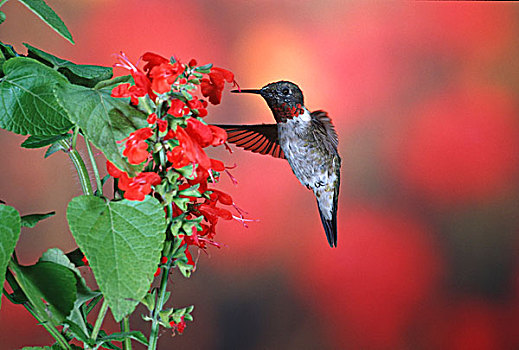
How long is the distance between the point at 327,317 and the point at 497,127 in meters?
0.78

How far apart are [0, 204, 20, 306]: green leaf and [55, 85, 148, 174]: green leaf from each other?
72 millimetres

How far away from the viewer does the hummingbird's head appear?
1050 millimetres

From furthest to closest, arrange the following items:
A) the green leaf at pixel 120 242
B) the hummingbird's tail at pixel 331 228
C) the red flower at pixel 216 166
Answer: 1. the hummingbird's tail at pixel 331 228
2. the red flower at pixel 216 166
3. the green leaf at pixel 120 242

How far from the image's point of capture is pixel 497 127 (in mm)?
1587

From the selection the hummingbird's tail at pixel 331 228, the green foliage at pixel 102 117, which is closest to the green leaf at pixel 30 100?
the green foliage at pixel 102 117

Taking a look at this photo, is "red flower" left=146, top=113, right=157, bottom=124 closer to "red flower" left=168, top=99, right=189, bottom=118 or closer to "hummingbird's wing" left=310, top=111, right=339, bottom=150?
"red flower" left=168, top=99, right=189, bottom=118

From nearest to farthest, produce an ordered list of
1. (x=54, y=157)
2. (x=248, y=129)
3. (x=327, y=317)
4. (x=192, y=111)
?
(x=192, y=111), (x=248, y=129), (x=54, y=157), (x=327, y=317)

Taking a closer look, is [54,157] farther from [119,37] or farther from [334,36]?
[334,36]

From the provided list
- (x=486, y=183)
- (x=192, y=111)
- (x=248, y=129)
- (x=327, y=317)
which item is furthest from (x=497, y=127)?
(x=192, y=111)

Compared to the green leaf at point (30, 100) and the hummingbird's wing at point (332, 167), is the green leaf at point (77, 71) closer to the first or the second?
the green leaf at point (30, 100)

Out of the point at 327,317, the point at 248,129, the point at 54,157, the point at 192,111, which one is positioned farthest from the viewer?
the point at 327,317

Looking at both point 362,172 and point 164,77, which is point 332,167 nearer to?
point 362,172

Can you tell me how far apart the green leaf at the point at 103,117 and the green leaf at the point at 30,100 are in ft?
0.08

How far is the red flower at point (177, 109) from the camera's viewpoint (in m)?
0.34
